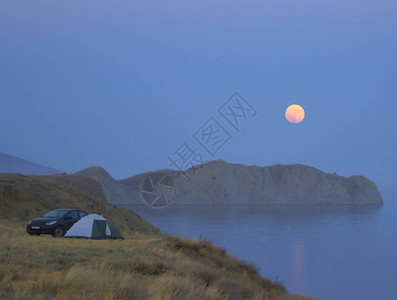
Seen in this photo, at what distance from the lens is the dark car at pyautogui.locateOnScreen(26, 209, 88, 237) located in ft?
69.2

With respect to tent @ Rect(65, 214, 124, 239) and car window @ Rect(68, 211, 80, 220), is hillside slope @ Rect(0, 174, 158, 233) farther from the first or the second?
tent @ Rect(65, 214, 124, 239)

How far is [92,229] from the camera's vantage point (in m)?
21.6

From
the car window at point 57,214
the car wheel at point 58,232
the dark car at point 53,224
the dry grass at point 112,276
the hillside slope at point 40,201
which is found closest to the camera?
the dry grass at point 112,276

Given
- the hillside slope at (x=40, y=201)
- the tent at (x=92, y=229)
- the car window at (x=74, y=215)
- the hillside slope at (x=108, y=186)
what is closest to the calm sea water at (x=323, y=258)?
the hillside slope at (x=40, y=201)

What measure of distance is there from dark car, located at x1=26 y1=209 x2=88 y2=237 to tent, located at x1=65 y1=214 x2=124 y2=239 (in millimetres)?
389

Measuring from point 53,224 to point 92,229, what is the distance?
1950 millimetres

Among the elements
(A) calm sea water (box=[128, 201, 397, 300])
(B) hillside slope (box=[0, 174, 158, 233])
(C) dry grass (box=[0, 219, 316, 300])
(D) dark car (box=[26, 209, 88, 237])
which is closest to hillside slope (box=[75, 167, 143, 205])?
(A) calm sea water (box=[128, 201, 397, 300])

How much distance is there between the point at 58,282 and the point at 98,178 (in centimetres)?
16715

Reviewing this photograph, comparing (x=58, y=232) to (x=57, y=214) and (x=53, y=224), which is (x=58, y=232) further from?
(x=57, y=214)

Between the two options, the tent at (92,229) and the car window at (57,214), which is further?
the car window at (57,214)

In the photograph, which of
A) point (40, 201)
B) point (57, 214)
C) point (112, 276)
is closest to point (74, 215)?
point (57, 214)

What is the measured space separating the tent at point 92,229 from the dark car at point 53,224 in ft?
1.28

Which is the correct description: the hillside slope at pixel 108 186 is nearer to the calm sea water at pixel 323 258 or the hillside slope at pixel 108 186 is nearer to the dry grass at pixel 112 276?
the calm sea water at pixel 323 258

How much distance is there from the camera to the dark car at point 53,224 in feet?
69.2
